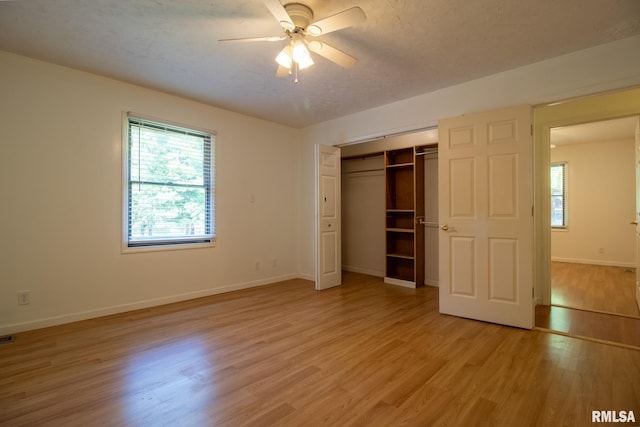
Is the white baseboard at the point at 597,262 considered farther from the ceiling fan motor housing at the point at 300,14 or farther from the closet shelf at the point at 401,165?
the ceiling fan motor housing at the point at 300,14

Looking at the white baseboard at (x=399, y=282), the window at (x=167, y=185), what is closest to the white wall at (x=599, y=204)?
the white baseboard at (x=399, y=282)

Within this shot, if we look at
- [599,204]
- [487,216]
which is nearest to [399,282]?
[487,216]

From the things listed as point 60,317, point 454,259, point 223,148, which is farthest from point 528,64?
point 60,317

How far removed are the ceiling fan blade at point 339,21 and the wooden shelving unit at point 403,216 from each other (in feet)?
9.84

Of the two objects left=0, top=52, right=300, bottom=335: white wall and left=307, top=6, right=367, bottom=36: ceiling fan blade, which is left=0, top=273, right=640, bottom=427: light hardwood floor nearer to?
left=0, top=52, right=300, bottom=335: white wall

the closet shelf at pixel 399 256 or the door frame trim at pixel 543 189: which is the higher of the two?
the door frame trim at pixel 543 189

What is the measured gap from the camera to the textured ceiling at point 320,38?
215 centimetres

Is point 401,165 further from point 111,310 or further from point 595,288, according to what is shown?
point 111,310

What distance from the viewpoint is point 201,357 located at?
237 centimetres

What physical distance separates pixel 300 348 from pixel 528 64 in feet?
11.5

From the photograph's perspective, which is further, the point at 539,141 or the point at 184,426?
the point at 539,141

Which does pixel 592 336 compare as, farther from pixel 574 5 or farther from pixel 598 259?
pixel 598 259

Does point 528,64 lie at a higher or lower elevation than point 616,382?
higher

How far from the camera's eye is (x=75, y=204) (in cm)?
314
